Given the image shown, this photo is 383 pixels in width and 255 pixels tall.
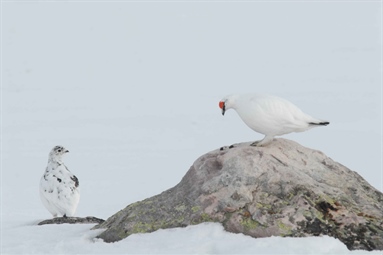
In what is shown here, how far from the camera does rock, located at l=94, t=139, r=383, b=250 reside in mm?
8781

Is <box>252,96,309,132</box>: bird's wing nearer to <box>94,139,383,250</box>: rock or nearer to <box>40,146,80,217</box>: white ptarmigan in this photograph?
<box>94,139,383,250</box>: rock

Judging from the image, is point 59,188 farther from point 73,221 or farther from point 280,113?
point 280,113

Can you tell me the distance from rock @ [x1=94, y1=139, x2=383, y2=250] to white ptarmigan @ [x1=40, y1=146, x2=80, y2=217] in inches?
146

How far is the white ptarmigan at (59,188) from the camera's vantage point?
13.6m

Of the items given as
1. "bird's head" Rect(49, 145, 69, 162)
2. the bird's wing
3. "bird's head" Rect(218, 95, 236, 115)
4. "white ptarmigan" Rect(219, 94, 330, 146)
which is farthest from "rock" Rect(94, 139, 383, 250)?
"bird's head" Rect(49, 145, 69, 162)

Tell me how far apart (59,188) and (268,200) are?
5613 millimetres

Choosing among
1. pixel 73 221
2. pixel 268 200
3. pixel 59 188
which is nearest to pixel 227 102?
pixel 268 200

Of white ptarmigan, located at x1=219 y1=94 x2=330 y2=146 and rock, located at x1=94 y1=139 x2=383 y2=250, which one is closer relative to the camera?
rock, located at x1=94 y1=139 x2=383 y2=250

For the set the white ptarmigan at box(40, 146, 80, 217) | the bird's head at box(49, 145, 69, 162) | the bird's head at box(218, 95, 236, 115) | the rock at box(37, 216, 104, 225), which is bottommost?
the rock at box(37, 216, 104, 225)

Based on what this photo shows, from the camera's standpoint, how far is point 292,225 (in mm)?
8719

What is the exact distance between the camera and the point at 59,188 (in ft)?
44.9

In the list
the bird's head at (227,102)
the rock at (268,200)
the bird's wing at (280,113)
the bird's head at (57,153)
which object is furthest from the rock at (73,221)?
the bird's wing at (280,113)

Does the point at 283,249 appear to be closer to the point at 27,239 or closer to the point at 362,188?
the point at 362,188

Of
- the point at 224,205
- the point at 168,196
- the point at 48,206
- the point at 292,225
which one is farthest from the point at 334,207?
the point at 48,206
